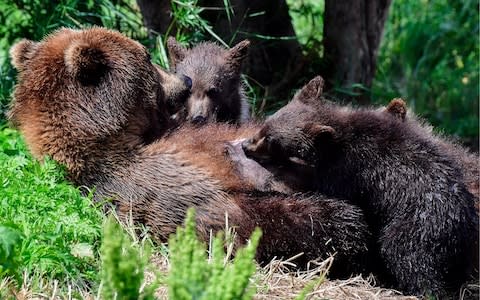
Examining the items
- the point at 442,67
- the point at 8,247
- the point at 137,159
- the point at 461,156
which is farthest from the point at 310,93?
the point at 442,67

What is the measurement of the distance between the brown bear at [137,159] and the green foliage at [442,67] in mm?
5610

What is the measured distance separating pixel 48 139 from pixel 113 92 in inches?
19.5

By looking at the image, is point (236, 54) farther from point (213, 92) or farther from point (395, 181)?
point (395, 181)

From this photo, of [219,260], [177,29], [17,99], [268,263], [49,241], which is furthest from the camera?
[177,29]

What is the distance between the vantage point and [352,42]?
814 cm

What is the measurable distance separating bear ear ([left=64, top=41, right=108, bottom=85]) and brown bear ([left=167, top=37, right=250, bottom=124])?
1508 millimetres

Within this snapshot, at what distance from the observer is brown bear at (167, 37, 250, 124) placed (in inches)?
271

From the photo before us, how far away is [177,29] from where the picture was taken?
7559 mm

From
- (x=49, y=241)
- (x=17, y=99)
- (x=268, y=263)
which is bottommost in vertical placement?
(x=268, y=263)

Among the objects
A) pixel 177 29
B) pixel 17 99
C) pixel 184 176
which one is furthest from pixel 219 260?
pixel 177 29

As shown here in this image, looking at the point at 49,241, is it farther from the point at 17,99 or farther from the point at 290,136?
the point at 290,136

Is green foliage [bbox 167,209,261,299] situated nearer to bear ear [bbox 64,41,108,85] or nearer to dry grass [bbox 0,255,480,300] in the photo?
dry grass [bbox 0,255,480,300]

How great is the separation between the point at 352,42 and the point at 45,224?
4.27 meters

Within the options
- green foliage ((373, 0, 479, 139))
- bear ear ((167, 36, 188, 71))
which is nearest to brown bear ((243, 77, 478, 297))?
bear ear ((167, 36, 188, 71))
